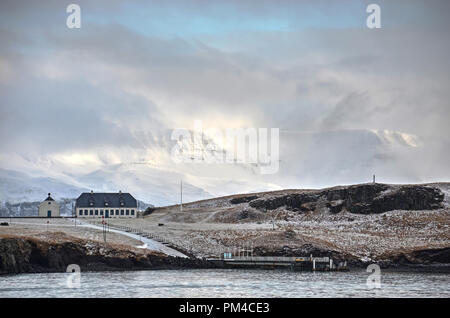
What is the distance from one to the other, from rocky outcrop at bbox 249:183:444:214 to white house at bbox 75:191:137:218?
103 feet

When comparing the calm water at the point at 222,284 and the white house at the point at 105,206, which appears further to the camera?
the white house at the point at 105,206

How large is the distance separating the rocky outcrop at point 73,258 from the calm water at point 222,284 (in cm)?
396

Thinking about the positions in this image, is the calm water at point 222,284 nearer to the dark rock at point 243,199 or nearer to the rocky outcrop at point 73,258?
the rocky outcrop at point 73,258

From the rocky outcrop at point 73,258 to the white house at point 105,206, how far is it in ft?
232

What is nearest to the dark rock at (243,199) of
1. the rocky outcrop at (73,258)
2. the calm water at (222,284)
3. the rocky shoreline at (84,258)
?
the rocky shoreline at (84,258)

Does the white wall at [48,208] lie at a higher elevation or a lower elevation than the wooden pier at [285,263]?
higher

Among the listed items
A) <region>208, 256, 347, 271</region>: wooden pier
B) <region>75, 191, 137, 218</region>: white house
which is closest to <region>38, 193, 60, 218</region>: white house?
<region>75, 191, 137, 218</region>: white house

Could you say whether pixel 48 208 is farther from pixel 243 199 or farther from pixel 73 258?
pixel 73 258

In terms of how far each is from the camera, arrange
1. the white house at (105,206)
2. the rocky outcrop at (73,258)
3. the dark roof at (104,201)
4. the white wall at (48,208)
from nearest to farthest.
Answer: the rocky outcrop at (73,258), the white wall at (48,208), the white house at (105,206), the dark roof at (104,201)

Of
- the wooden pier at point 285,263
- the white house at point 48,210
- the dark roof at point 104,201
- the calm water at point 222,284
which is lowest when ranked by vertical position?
the calm water at point 222,284

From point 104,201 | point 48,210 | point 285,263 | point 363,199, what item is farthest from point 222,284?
point 48,210

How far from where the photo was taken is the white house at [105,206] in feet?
549

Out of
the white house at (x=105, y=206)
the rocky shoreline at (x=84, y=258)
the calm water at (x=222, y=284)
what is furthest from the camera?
the white house at (x=105, y=206)
